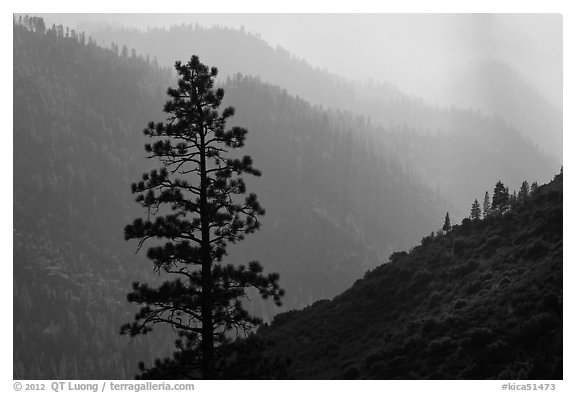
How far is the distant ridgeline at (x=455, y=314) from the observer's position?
28.3 m

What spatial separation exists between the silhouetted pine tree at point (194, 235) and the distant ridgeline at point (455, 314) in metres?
2.48

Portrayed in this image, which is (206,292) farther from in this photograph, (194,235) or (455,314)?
(455,314)

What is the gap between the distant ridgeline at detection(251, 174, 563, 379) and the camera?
1113 inches

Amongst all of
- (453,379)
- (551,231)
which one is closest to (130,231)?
(453,379)

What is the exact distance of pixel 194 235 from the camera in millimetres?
19016

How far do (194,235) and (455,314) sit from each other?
23052 mm

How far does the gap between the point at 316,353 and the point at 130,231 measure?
91.9ft

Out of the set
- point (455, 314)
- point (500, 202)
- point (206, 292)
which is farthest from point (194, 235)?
point (500, 202)

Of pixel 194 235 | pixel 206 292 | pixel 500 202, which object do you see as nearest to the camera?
pixel 206 292

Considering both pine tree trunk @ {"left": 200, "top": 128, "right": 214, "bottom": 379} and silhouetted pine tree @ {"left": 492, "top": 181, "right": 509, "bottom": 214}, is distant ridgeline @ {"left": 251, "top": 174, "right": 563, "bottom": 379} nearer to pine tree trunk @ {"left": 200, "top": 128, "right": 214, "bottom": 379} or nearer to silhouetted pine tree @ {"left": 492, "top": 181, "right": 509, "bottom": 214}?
silhouetted pine tree @ {"left": 492, "top": 181, "right": 509, "bottom": 214}

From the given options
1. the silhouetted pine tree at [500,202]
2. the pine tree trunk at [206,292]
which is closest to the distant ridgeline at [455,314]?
the silhouetted pine tree at [500,202]

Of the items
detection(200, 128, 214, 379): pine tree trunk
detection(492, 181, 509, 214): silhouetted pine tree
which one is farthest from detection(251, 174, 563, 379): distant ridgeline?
detection(200, 128, 214, 379): pine tree trunk
